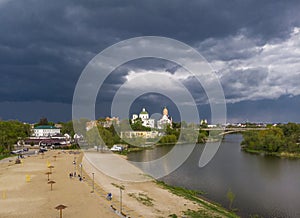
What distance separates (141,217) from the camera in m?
12.6

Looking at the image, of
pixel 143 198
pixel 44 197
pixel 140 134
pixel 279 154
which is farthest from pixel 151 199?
pixel 140 134

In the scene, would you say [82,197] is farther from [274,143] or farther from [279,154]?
[274,143]

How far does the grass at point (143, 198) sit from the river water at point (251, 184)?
463 centimetres

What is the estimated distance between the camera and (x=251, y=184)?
22.7m

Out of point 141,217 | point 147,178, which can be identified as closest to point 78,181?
point 147,178

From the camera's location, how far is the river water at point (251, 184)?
16814 mm

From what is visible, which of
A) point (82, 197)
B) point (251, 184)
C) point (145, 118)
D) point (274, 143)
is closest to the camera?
point (82, 197)

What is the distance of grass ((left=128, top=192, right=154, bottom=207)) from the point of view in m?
15.5

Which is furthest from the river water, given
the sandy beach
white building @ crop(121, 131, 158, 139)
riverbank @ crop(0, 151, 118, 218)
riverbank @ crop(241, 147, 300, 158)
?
white building @ crop(121, 131, 158, 139)

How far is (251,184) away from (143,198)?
1078cm

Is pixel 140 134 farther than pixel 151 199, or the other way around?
pixel 140 134

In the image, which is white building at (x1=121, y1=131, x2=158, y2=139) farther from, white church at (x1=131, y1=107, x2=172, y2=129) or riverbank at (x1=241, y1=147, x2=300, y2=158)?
riverbank at (x1=241, y1=147, x2=300, y2=158)

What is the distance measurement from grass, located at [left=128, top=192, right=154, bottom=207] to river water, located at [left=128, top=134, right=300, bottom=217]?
15.2 ft

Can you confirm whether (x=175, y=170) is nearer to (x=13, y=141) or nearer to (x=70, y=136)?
(x=13, y=141)
